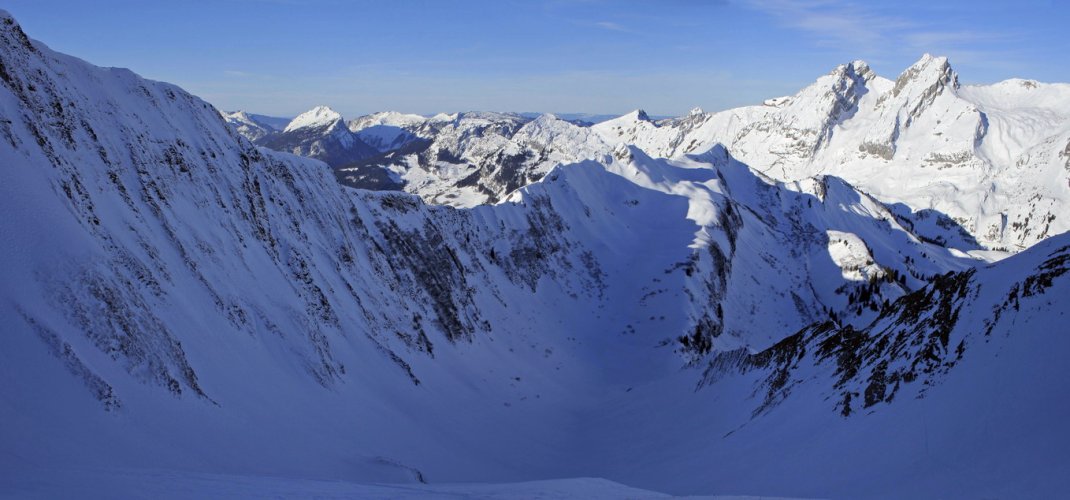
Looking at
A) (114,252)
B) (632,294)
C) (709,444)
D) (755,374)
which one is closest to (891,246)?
(632,294)

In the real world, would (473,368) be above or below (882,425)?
below

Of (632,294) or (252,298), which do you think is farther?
(632,294)

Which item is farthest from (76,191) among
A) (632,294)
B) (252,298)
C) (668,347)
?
(632,294)

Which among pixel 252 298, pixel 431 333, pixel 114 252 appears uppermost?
Result: pixel 114 252

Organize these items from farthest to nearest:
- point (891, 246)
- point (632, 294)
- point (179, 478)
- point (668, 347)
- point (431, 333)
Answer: point (891, 246), point (632, 294), point (668, 347), point (431, 333), point (179, 478)

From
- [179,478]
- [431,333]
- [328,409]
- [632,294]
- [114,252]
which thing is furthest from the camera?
[632,294]

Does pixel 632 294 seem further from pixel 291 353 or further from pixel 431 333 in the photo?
pixel 291 353
